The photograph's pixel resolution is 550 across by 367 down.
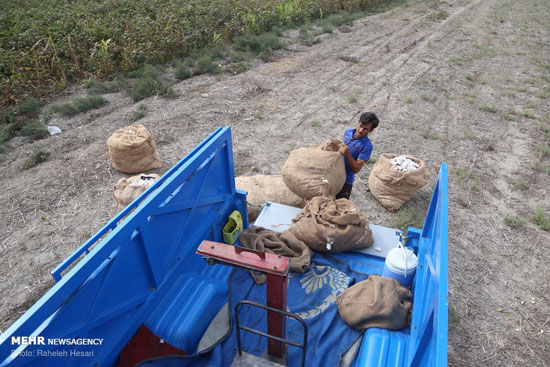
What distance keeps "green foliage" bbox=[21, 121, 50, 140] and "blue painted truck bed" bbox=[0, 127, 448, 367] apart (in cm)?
505

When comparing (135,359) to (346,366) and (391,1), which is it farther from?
(391,1)

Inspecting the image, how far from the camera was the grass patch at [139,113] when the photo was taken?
702 centimetres

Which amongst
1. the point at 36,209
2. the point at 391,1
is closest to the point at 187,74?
the point at 36,209

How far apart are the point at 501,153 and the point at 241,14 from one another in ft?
30.3

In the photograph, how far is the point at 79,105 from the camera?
720 cm

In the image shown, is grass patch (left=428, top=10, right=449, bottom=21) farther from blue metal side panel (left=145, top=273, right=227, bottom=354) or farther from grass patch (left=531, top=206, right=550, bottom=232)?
blue metal side panel (left=145, top=273, right=227, bottom=354)

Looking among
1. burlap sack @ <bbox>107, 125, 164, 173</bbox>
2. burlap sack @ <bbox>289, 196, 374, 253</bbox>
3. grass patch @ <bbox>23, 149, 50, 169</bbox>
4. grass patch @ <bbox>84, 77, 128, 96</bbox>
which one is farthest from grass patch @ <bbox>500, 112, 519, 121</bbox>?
grass patch @ <bbox>23, 149, 50, 169</bbox>

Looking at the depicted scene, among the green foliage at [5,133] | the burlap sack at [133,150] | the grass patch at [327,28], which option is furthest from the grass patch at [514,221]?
the grass patch at [327,28]

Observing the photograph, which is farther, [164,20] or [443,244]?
[164,20]

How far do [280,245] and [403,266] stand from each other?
1138 mm

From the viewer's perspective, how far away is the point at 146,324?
2455 mm

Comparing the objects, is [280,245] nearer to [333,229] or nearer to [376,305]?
[333,229]

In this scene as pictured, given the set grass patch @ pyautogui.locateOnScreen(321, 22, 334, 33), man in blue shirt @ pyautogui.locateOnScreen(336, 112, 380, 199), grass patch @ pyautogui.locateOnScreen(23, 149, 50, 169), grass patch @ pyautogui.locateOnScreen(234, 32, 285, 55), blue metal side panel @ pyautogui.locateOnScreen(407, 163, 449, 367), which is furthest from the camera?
grass patch @ pyautogui.locateOnScreen(321, 22, 334, 33)

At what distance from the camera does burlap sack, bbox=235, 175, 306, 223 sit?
4492mm
